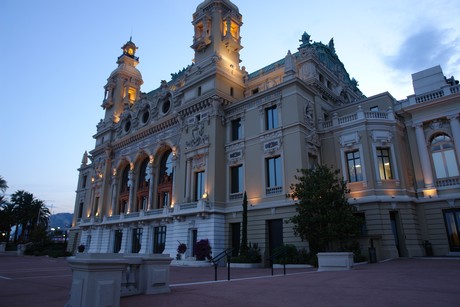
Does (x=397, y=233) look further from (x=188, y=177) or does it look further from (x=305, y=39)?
(x=305, y=39)

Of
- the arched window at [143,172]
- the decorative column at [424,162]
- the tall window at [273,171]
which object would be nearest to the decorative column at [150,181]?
the arched window at [143,172]

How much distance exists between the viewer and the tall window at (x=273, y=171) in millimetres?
27572

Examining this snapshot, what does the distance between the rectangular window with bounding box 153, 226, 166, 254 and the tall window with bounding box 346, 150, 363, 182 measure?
785 inches

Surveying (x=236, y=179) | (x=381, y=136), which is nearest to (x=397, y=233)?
(x=381, y=136)

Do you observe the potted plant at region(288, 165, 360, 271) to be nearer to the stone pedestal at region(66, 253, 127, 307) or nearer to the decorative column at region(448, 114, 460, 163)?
the decorative column at region(448, 114, 460, 163)

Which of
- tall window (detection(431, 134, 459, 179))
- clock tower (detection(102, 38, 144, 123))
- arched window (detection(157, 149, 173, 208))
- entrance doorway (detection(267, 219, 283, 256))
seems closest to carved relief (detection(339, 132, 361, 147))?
tall window (detection(431, 134, 459, 179))

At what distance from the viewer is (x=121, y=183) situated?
45688 mm

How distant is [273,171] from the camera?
28.1 metres

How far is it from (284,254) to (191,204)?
1145cm

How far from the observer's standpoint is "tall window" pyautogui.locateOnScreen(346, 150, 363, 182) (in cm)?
2612

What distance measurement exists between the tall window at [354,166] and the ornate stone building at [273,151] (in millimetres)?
116

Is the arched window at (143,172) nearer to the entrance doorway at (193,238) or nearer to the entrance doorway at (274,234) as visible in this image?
the entrance doorway at (193,238)

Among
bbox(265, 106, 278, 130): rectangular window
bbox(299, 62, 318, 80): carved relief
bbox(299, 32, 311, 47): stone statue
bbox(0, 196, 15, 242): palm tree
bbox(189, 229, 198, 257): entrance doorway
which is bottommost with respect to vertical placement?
bbox(189, 229, 198, 257): entrance doorway

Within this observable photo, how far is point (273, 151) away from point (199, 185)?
8.78 meters
